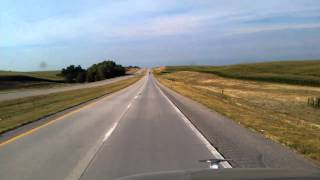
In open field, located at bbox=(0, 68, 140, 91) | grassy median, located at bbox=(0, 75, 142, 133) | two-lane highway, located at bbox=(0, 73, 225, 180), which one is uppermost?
two-lane highway, located at bbox=(0, 73, 225, 180)

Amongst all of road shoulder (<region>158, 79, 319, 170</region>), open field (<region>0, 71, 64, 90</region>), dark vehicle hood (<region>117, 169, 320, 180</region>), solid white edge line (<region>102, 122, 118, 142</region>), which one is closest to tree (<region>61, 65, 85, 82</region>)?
open field (<region>0, 71, 64, 90</region>)

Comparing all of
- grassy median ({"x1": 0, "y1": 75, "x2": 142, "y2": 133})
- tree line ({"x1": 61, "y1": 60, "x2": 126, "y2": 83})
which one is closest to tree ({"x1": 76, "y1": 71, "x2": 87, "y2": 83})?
tree line ({"x1": 61, "y1": 60, "x2": 126, "y2": 83})

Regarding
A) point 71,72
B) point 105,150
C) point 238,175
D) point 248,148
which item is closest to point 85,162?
point 105,150

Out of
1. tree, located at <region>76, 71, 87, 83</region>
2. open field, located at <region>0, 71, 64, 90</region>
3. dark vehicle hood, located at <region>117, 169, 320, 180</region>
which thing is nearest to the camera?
dark vehicle hood, located at <region>117, 169, 320, 180</region>

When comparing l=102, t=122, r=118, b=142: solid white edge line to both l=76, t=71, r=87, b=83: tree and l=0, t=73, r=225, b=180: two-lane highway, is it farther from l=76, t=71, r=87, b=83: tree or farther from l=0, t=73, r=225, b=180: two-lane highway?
l=76, t=71, r=87, b=83: tree

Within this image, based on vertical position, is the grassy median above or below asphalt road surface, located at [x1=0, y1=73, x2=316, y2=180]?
below

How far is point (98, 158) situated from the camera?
38.5ft

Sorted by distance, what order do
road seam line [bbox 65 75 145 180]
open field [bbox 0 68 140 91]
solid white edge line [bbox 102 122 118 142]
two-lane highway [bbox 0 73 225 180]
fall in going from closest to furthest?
road seam line [bbox 65 75 145 180]
two-lane highway [bbox 0 73 225 180]
solid white edge line [bbox 102 122 118 142]
open field [bbox 0 68 140 91]

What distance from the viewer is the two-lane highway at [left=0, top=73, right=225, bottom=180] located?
1020 centimetres

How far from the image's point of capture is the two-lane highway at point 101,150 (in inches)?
402

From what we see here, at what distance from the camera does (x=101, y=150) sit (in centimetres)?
1302

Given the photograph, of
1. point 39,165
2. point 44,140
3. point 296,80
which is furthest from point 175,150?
point 296,80

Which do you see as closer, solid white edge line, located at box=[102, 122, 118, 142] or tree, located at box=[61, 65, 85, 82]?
solid white edge line, located at box=[102, 122, 118, 142]

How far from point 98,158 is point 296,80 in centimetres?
8647
